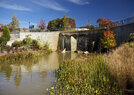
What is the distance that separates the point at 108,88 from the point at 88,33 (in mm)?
21184

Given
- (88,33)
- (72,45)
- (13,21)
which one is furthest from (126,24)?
(13,21)

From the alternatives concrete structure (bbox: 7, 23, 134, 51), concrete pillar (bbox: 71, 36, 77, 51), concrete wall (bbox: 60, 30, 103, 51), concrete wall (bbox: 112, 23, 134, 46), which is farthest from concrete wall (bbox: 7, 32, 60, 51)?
concrete wall (bbox: 112, 23, 134, 46)

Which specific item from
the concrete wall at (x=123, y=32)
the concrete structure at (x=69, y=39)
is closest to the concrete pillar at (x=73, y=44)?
the concrete structure at (x=69, y=39)

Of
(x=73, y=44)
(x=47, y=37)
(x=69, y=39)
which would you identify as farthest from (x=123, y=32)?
(x=47, y=37)

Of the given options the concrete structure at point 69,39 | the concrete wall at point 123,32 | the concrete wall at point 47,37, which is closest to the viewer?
the concrete wall at point 123,32

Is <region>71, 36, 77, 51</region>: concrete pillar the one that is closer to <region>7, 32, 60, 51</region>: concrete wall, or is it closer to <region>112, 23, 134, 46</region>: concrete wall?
<region>7, 32, 60, 51</region>: concrete wall

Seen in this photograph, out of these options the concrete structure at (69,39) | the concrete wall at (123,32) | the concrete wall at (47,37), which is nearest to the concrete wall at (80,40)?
the concrete structure at (69,39)

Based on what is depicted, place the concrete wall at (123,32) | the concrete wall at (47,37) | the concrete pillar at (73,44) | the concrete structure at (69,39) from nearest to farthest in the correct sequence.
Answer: the concrete wall at (123,32)
the concrete structure at (69,39)
the concrete pillar at (73,44)
the concrete wall at (47,37)

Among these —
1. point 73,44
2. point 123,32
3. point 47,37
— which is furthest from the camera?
point 47,37

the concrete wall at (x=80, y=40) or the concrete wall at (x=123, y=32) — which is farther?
the concrete wall at (x=80, y=40)

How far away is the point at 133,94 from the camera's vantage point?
172 inches

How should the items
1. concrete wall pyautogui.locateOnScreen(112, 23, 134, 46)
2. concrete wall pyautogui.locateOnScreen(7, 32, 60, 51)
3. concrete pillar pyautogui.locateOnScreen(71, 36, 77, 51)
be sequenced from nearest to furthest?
concrete wall pyautogui.locateOnScreen(112, 23, 134, 46), concrete pillar pyautogui.locateOnScreen(71, 36, 77, 51), concrete wall pyautogui.locateOnScreen(7, 32, 60, 51)

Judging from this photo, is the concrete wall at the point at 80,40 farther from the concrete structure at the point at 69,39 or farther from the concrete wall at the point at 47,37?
the concrete wall at the point at 47,37

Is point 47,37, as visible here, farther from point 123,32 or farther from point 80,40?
point 123,32
